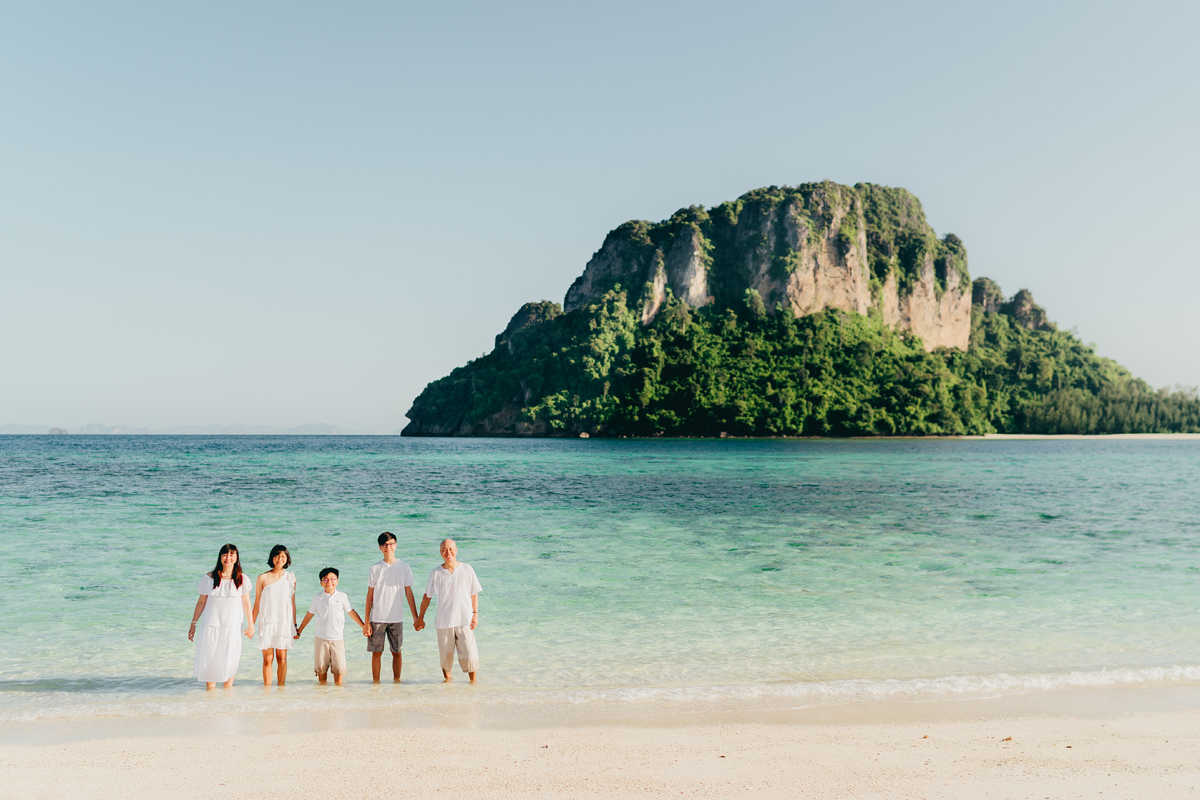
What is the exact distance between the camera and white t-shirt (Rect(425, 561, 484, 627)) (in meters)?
6.36

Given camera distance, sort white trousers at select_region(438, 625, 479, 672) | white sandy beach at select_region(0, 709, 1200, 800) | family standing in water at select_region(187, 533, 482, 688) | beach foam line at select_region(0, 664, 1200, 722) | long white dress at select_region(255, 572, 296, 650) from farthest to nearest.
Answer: white trousers at select_region(438, 625, 479, 672)
long white dress at select_region(255, 572, 296, 650)
family standing in water at select_region(187, 533, 482, 688)
beach foam line at select_region(0, 664, 1200, 722)
white sandy beach at select_region(0, 709, 1200, 800)

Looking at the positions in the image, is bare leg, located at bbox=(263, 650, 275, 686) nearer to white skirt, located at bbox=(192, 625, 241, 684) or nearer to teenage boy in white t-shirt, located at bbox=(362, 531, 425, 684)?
white skirt, located at bbox=(192, 625, 241, 684)

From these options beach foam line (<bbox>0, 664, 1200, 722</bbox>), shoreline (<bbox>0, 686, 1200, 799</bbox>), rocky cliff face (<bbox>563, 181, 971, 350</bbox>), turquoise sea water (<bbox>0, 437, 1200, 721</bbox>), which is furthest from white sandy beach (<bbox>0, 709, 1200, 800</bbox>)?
rocky cliff face (<bbox>563, 181, 971, 350</bbox>)

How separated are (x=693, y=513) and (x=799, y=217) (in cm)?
11260

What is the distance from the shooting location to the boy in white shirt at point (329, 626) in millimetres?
6395

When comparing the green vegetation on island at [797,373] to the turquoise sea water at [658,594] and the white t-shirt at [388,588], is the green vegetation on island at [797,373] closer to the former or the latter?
the turquoise sea water at [658,594]

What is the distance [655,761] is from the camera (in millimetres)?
4859

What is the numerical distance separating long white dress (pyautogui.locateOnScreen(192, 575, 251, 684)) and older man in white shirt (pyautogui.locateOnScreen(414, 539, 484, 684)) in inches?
61.3

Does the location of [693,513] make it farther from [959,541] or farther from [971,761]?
[971,761]

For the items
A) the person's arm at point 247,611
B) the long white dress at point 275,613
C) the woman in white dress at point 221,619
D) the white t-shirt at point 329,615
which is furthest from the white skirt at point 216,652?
the white t-shirt at point 329,615

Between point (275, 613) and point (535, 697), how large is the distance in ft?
7.87

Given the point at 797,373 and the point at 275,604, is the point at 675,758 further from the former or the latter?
the point at 797,373

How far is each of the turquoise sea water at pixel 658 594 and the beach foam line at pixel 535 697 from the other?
0.03m

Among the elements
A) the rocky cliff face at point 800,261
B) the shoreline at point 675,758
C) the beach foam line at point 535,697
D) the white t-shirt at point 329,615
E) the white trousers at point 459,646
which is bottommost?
the beach foam line at point 535,697
